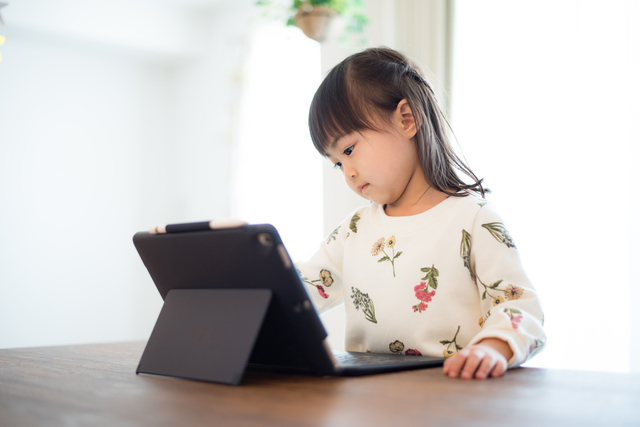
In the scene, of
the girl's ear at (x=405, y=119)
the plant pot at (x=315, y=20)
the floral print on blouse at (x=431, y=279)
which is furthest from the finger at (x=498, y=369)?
the plant pot at (x=315, y=20)

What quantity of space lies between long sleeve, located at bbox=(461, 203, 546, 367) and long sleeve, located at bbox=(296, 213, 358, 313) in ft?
1.00

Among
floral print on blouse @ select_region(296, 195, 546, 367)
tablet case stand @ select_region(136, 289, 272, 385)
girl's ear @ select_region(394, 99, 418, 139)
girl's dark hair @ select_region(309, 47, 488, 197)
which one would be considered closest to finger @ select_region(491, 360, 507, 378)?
floral print on blouse @ select_region(296, 195, 546, 367)

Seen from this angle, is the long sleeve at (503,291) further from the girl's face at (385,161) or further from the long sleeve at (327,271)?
the long sleeve at (327,271)

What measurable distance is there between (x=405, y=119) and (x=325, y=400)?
0.71m

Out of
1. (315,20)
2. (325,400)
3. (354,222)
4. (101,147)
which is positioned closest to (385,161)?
(354,222)

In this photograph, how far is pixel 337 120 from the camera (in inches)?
42.3

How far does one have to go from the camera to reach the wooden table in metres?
0.45

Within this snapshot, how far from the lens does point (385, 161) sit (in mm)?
1071

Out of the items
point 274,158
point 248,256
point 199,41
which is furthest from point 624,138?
point 199,41

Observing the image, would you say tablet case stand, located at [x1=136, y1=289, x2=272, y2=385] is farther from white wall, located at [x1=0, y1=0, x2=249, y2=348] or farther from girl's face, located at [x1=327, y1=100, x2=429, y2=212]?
white wall, located at [x1=0, y1=0, x2=249, y2=348]

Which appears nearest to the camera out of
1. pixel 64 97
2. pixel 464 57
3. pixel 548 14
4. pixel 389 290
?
pixel 389 290

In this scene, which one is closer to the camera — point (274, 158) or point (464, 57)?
point (464, 57)

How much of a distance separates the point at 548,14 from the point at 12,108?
11.1 feet

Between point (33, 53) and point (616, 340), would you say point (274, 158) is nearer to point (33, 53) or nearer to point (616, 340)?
point (33, 53)
